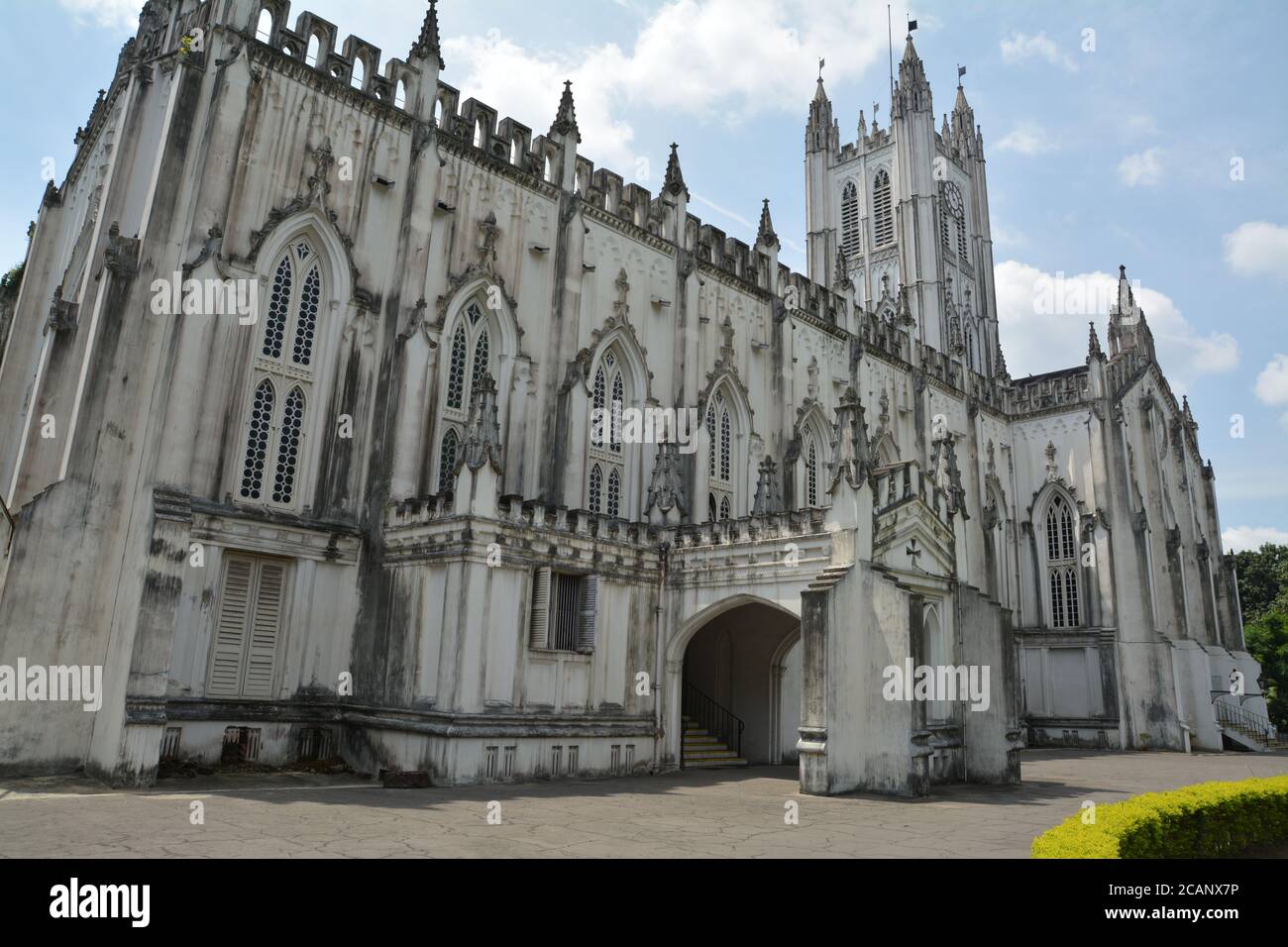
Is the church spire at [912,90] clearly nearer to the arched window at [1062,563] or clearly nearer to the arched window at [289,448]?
the arched window at [1062,563]

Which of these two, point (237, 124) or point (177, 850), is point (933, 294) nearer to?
point (237, 124)

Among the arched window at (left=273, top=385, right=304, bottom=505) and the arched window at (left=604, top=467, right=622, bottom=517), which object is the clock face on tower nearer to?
the arched window at (left=604, top=467, right=622, bottom=517)

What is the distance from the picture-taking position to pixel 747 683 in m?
26.2

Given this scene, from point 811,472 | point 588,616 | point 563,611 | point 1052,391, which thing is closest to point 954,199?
point 1052,391

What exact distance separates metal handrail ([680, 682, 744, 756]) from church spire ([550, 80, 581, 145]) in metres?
16.3

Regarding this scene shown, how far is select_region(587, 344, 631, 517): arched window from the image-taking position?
1013 inches

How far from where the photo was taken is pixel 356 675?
18891mm

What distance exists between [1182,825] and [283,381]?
17.8m

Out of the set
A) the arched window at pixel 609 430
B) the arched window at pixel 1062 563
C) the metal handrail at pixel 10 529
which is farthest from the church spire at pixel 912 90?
the metal handrail at pixel 10 529

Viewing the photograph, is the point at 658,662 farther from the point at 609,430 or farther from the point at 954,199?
the point at 954,199

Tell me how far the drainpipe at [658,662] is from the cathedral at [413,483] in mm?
55

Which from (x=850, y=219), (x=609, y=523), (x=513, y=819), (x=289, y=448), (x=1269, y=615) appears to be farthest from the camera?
(x=850, y=219)

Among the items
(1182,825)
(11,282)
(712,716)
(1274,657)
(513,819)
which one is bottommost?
(513,819)
